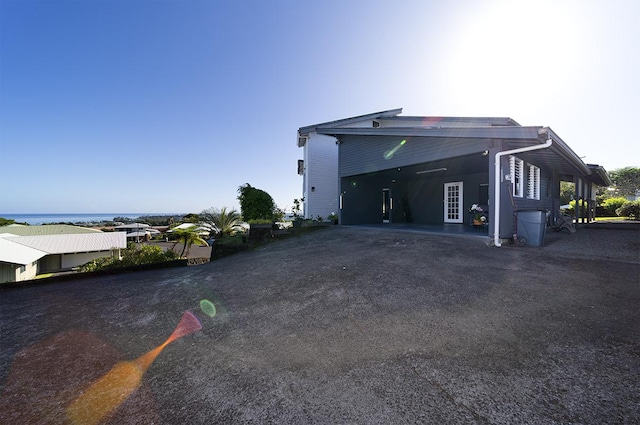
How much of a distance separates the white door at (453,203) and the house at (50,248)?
804 inches

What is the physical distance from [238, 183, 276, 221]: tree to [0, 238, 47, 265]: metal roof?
11894 mm

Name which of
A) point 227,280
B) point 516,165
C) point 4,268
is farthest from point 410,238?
point 4,268

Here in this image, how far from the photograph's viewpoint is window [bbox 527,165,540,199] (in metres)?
9.12

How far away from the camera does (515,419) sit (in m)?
1.63

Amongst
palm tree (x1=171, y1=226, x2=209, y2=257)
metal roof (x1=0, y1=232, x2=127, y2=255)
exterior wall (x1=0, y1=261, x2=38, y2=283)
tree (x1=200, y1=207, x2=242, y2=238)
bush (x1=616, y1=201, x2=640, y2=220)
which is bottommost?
exterior wall (x1=0, y1=261, x2=38, y2=283)

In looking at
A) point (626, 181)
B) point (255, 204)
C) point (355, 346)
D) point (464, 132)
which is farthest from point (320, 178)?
point (626, 181)

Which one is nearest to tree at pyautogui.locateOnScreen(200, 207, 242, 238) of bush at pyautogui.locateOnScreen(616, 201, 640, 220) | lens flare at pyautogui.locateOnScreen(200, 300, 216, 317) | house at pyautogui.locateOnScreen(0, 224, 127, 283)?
house at pyautogui.locateOnScreen(0, 224, 127, 283)

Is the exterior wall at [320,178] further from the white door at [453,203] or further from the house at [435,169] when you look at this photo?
Answer: the white door at [453,203]

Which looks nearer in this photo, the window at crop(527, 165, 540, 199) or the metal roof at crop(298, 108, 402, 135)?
the window at crop(527, 165, 540, 199)

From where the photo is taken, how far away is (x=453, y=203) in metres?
12.6

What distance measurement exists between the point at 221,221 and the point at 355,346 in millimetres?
14589

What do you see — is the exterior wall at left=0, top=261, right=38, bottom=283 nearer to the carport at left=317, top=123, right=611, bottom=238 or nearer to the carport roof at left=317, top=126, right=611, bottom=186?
the carport at left=317, top=123, right=611, bottom=238

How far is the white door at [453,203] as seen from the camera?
12.3 metres

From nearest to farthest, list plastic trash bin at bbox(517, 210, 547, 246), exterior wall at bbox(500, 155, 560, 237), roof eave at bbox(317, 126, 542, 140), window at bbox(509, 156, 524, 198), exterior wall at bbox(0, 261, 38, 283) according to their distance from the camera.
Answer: roof eave at bbox(317, 126, 542, 140)
plastic trash bin at bbox(517, 210, 547, 246)
exterior wall at bbox(500, 155, 560, 237)
window at bbox(509, 156, 524, 198)
exterior wall at bbox(0, 261, 38, 283)
